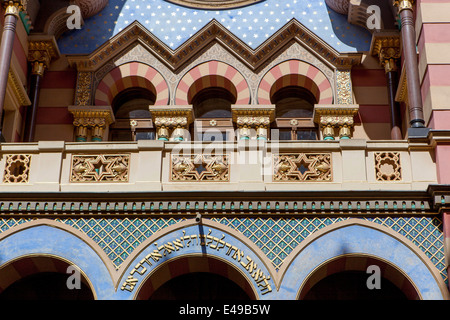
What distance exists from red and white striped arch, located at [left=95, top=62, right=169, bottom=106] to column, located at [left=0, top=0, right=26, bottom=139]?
104 inches

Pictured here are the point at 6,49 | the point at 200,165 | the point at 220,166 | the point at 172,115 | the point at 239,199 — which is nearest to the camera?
the point at 239,199

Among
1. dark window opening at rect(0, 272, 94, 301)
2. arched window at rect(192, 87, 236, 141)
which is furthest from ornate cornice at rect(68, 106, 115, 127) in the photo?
dark window opening at rect(0, 272, 94, 301)

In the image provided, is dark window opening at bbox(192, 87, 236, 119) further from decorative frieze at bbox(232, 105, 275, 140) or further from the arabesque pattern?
the arabesque pattern

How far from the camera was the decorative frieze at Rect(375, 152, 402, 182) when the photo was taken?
42.2 ft

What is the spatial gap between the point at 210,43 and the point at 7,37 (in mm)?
4901

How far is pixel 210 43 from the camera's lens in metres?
17.7

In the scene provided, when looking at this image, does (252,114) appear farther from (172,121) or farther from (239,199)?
(239,199)

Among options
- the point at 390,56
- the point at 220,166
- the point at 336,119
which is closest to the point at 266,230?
the point at 220,166

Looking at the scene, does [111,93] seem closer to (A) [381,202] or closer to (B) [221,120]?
(B) [221,120]

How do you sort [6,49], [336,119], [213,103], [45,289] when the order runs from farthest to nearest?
[213,103] → [336,119] → [6,49] → [45,289]

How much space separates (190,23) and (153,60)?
1.34m
